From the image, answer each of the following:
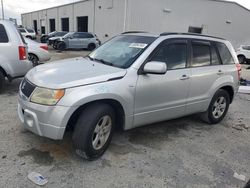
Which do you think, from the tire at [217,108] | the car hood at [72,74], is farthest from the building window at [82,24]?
the car hood at [72,74]

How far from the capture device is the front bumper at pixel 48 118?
296 centimetres

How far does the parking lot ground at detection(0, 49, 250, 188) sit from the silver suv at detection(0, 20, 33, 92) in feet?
4.79

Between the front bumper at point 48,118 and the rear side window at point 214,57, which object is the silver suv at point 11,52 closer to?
the front bumper at point 48,118

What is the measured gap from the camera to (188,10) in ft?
80.8

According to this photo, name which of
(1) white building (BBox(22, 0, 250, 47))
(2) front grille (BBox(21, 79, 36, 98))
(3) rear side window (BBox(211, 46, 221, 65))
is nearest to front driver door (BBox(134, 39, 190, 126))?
(3) rear side window (BBox(211, 46, 221, 65))

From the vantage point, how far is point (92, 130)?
3133mm

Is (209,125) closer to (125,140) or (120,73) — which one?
(125,140)

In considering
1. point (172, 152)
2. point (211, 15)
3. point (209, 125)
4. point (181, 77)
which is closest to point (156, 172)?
point (172, 152)

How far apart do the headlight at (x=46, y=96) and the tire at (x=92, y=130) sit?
0.39 m

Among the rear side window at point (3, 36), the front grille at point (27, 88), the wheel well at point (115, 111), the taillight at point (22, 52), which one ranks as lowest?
the wheel well at point (115, 111)

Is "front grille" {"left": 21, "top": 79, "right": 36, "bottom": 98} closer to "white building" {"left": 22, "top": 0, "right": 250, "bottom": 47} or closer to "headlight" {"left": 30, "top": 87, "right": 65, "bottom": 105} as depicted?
"headlight" {"left": 30, "top": 87, "right": 65, "bottom": 105}

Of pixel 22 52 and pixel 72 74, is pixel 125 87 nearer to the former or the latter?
pixel 72 74

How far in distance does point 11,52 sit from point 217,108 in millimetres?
4751

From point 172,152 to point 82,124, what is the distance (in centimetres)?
152
